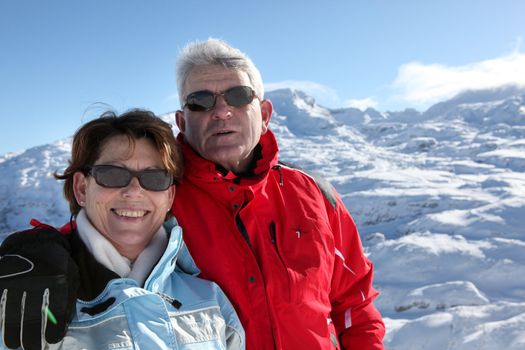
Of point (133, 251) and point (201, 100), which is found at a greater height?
point (201, 100)

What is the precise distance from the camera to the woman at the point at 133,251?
1.66 metres

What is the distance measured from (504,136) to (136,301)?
1934 inches

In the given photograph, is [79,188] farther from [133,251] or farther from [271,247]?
[271,247]

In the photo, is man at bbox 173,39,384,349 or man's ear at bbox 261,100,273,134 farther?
man's ear at bbox 261,100,273,134

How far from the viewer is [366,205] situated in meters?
18.9

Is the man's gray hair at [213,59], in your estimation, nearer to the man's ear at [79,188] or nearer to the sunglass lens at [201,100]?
the sunglass lens at [201,100]

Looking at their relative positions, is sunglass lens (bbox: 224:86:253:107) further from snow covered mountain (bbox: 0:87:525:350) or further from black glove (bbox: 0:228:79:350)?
snow covered mountain (bbox: 0:87:525:350)

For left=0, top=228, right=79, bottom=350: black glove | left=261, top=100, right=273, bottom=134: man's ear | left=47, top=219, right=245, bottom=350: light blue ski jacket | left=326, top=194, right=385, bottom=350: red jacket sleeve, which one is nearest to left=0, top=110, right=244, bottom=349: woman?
left=47, top=219, right=245, bottom=350: light blue ski jacket

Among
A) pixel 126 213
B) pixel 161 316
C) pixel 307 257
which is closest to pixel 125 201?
pixel 126 213

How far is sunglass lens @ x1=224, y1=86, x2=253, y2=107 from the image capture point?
98.0 inches

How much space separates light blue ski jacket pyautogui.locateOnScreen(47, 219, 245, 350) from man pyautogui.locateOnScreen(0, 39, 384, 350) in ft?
0.50

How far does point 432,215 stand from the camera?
46.1 feet

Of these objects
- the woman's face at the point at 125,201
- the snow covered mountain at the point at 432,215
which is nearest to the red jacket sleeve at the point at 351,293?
the woman's face at the point at 125,201

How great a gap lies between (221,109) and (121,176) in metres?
0.77
